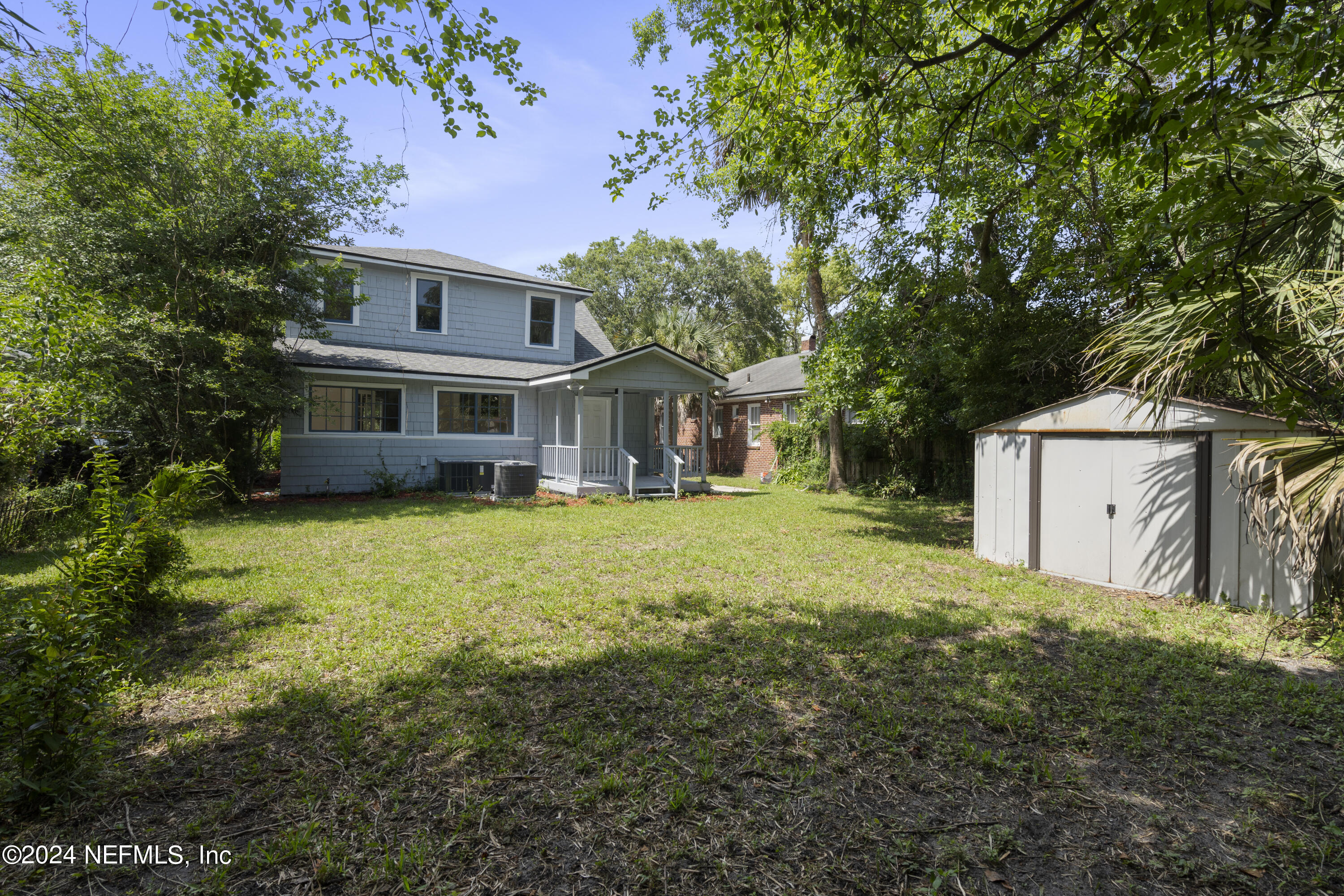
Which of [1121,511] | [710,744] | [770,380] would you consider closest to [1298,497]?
[1121,511]

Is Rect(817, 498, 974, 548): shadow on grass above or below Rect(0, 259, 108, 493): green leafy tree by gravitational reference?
below

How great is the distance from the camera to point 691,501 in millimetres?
14297

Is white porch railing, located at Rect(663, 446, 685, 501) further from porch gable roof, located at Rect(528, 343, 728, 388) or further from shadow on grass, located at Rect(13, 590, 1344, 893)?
shadow on grass, located at Rect(13, 590, 1344, 893)

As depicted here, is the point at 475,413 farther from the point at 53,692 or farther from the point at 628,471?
the point at 53,692

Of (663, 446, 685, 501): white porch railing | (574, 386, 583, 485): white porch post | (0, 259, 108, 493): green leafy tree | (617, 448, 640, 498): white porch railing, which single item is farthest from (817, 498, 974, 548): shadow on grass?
(0, 259, 108, 493): green leafy tree

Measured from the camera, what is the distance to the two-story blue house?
568 inches

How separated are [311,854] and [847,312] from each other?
11.4 meters

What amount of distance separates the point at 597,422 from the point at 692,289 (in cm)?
2321

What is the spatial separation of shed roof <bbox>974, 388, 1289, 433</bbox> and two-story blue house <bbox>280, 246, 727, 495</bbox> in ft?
29.2

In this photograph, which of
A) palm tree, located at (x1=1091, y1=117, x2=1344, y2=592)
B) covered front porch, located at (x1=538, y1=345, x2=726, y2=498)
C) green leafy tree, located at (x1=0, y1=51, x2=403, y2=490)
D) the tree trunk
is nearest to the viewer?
palm tree, located at (x1=1091, y1=117, x2=1344, y2=592)

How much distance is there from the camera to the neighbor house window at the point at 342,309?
45.3 feet

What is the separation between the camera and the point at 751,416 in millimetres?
23906

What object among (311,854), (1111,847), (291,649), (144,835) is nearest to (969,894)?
(1111,847)

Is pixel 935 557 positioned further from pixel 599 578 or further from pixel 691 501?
pixel 691 501
